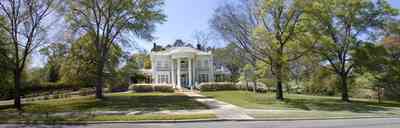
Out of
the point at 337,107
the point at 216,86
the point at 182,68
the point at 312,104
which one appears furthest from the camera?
the point at 182,68

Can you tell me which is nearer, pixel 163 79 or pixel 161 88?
pixel 161 88

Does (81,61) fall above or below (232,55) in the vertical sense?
below

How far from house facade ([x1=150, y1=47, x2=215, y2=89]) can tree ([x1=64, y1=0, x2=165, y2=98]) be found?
55.0 ft

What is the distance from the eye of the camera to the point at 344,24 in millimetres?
27922

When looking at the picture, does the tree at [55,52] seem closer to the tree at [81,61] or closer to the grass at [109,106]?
the tree at [81,61]

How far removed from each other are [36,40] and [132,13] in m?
8.49

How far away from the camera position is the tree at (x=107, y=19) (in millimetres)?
26808

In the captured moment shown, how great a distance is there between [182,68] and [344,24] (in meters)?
25.8

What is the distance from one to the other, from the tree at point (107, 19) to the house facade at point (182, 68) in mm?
16774

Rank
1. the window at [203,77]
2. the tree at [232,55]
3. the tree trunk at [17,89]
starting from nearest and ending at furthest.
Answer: the tree trunk at [17,89] → the tree at [232,55] → the window at [203,77]

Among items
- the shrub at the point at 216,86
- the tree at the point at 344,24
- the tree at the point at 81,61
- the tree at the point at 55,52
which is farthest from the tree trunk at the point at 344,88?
the tree at the point at 55,52

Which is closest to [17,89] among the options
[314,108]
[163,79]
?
[314,108]

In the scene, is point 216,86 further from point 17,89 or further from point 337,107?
point 17,89

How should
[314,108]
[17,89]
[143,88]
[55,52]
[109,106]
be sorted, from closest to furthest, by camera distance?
1. [314,108]
2. [109,106]
3. [17,89]
4. [55,52]
5. [143,88]
